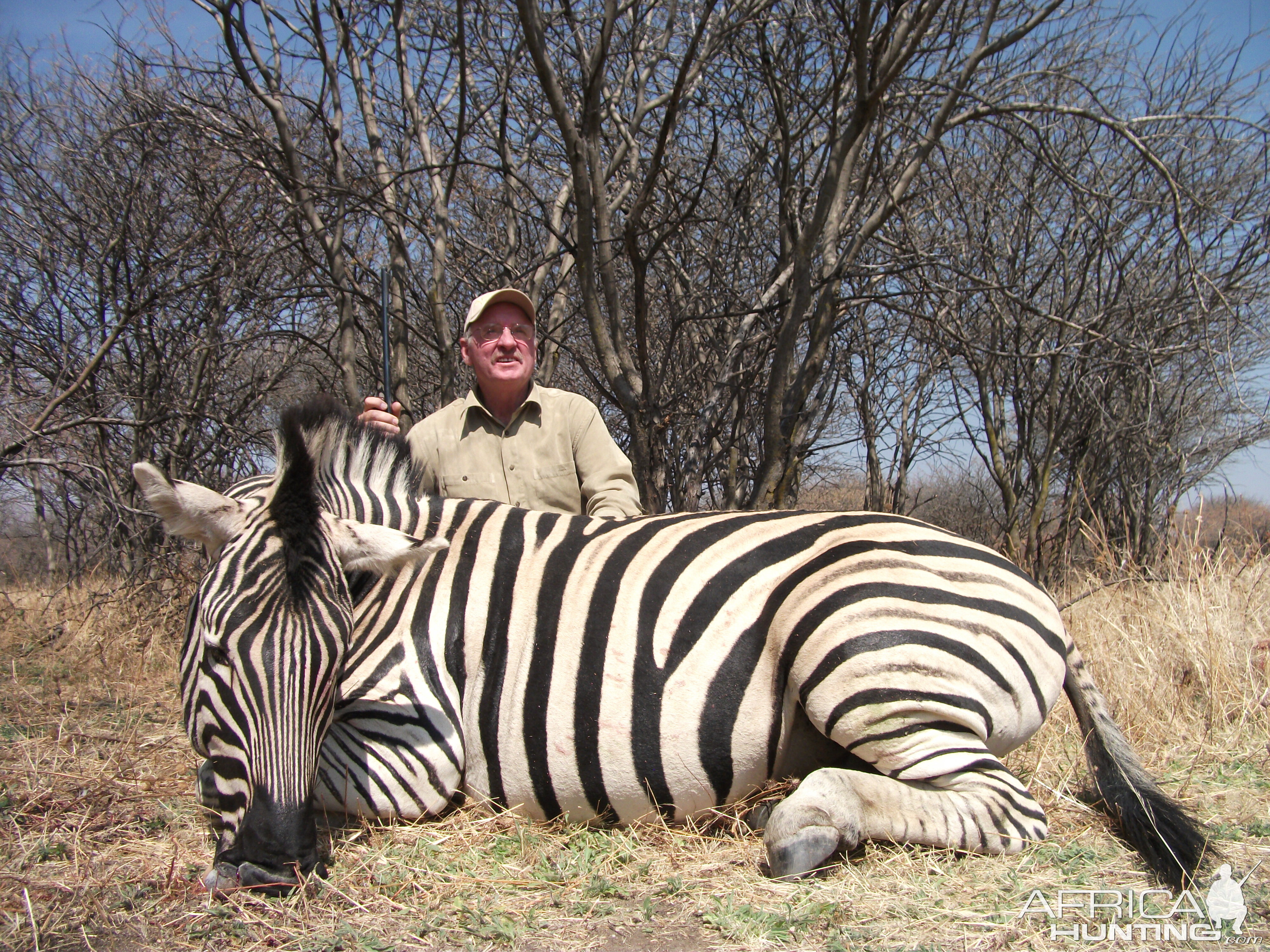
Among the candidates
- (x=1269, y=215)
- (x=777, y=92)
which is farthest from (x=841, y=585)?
(x=1269, y=215)

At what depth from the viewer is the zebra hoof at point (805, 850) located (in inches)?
87.6

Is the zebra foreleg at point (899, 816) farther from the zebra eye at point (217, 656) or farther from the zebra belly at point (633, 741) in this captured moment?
the zebra eye at point (217, 656)

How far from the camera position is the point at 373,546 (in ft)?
8.12

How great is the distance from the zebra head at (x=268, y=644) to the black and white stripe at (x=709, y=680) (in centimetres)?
4

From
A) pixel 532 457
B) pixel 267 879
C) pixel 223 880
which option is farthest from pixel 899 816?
pixel 532 457

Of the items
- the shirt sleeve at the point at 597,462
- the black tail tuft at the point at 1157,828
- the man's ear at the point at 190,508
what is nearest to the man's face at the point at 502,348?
the shirt sleeve at the point at 597,462

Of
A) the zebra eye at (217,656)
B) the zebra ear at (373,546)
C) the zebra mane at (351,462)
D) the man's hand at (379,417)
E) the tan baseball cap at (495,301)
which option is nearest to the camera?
the zebra eye at (217,656)

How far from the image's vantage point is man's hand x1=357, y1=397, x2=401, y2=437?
11.5 ft

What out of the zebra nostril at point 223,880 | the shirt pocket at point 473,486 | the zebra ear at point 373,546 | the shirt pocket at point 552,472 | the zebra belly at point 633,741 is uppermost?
the shirt pocket at point 552,472

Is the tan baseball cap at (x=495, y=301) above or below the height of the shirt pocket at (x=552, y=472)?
above

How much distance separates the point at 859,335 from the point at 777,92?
4.02m

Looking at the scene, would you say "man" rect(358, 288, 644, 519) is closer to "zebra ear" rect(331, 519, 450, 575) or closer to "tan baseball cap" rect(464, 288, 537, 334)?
"tan baseball cap" rect(464, 288, 537, 334)

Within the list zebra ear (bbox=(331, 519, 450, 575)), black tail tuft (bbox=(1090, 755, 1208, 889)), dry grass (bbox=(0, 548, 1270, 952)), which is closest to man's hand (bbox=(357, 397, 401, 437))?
zebra ear (bbox=(331, 519, 450, 575))

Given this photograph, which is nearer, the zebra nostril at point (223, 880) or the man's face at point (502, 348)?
the zebra nostril at point (223, 880)
